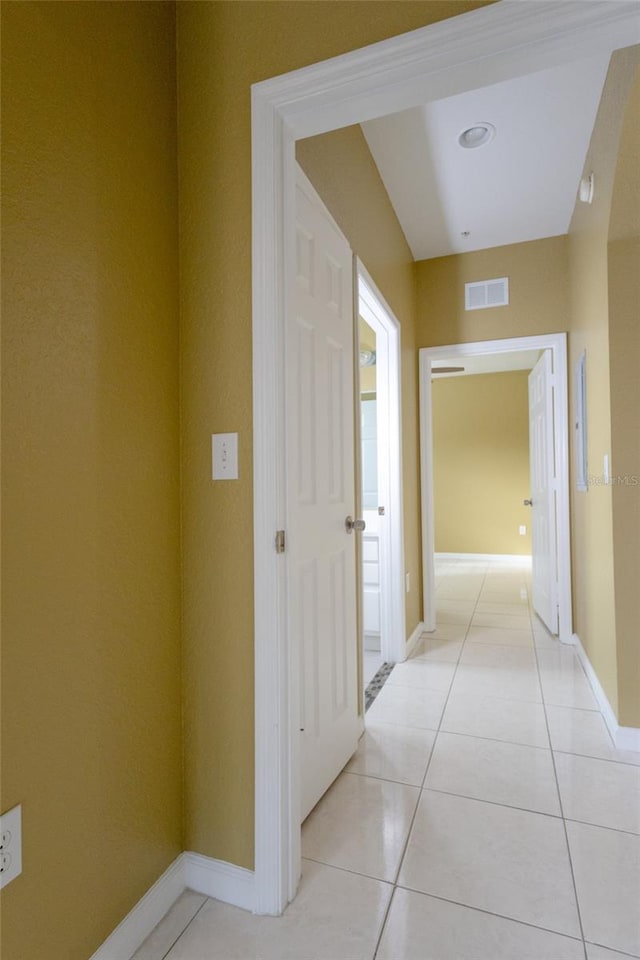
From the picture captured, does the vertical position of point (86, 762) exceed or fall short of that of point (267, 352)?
it falls short

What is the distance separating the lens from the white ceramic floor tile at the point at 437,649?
3.05m

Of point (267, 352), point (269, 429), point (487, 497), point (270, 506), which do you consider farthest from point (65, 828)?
point (487, 497)

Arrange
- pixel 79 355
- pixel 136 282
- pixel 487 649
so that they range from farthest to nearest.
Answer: pixel 487 649
pixel 136 282
pixel 79 355

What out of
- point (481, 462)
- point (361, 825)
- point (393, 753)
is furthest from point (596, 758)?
point (481, 462)

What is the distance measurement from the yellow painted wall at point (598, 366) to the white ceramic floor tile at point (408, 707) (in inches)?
30.3

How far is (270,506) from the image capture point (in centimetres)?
121

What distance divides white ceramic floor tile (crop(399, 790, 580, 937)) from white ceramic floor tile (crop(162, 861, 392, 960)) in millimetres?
149

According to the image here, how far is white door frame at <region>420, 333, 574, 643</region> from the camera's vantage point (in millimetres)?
3330

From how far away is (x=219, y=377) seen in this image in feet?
4.22

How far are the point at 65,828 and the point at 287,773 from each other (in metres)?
0.50

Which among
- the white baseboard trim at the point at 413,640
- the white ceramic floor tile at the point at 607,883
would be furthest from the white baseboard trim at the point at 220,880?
the white baseboard trim at the point at 413,640

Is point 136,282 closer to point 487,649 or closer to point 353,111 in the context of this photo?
point 353,111

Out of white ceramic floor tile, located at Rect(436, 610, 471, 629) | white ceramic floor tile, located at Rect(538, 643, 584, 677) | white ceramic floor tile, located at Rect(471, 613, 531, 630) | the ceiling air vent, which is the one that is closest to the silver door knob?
white ceramic floor tile, located at Rect(538, 643, 584, 677)

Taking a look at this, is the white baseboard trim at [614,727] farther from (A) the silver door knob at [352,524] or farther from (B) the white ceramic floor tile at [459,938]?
(A) the silver door knob at [352,524]
